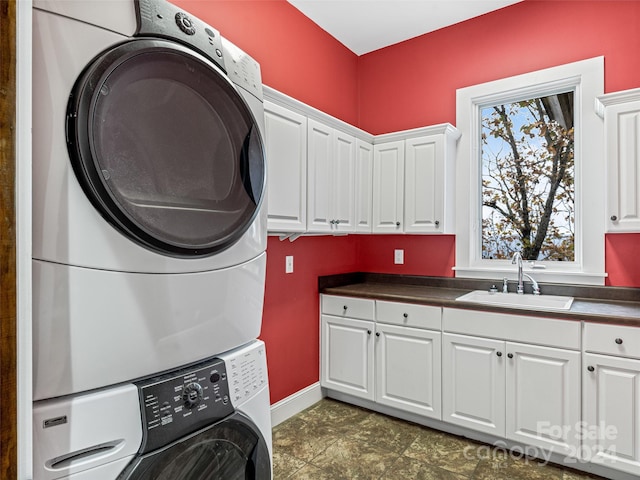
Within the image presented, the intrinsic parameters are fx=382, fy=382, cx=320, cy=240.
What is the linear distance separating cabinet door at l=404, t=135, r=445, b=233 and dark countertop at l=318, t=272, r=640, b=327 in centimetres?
46

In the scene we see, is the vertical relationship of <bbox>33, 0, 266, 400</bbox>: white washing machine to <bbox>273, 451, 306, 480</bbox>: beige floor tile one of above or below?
above

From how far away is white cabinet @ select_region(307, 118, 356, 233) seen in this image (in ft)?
7.92

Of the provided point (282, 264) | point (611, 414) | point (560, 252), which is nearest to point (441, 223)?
point (560, 252)

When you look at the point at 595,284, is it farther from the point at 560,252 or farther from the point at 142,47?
the point at 142,47

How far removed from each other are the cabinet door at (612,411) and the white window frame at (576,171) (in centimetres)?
69

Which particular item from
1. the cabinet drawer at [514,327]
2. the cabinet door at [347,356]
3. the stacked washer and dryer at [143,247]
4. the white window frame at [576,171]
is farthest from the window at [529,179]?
the stacked washer and dryer at [143,247]

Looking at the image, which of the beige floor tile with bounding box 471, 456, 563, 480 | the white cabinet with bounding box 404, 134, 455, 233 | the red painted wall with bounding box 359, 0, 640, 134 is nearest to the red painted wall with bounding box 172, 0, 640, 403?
the red painted wall with bounding box 359, 0, 640, 134

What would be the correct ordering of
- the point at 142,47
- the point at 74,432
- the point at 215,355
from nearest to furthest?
the point at 74,432 → the point at 142,47 → the point at 215,355

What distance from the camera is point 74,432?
0.79 metres

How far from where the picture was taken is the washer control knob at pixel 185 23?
1.01 metres

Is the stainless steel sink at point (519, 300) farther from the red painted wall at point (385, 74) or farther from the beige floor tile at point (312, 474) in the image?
the beige floor tile at point (312, 474)

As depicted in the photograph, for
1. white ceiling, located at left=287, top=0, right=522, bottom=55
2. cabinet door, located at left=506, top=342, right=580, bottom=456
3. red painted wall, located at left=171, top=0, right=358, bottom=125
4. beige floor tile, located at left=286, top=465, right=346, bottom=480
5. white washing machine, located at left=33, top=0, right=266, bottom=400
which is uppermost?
white ceiling, located at left=287, top=0, right=522, bottom=55

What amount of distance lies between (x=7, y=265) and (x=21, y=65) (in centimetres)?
35

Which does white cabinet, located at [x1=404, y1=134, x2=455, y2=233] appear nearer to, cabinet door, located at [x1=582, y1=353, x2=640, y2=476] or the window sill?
the window sill
